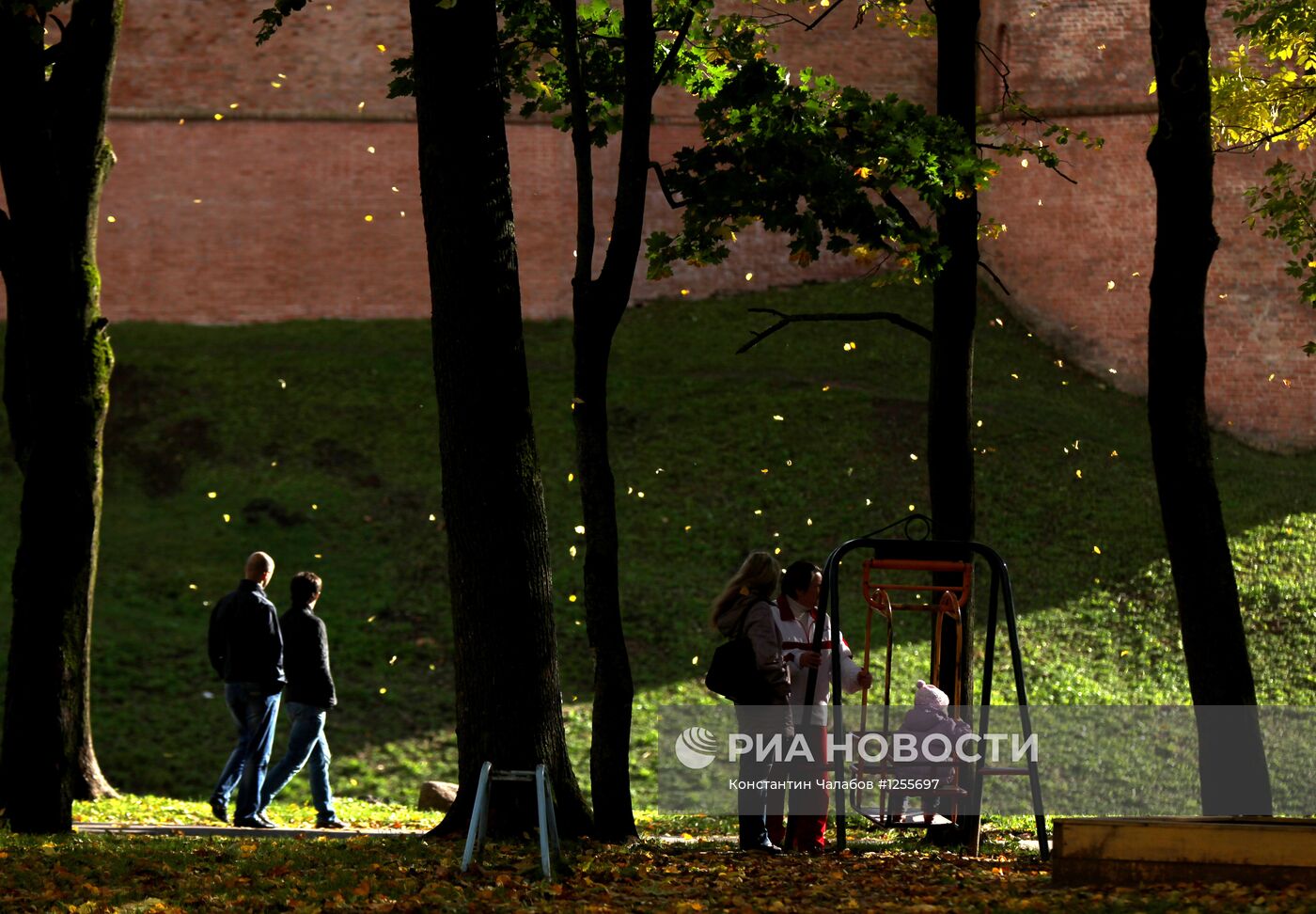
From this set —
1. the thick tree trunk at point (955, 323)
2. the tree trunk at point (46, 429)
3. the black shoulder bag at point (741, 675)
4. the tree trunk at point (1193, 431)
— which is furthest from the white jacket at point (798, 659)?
the tree trunk at point (46, 429)

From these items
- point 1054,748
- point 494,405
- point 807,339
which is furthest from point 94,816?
point 807,339

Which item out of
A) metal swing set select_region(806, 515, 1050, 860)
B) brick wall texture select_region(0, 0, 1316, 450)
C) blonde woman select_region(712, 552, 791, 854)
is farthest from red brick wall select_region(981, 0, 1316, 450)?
blonde woman select_region(712, 552, 791, 854)

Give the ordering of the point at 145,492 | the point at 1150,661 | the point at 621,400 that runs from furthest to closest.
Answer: the point at 621,400 → the point at 145,492 → the point at 1150,661

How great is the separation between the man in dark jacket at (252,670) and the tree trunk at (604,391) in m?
2.45

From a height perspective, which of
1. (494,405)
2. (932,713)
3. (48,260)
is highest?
(48,260)

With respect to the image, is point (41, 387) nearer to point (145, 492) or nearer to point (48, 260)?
point (48, 260)

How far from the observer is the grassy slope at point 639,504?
1636cm

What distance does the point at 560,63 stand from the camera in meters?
10.8

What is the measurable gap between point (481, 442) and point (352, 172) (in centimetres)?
2136

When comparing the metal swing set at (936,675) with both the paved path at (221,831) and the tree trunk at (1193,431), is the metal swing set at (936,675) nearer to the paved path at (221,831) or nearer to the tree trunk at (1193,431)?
the tree trunk at (1193,431)

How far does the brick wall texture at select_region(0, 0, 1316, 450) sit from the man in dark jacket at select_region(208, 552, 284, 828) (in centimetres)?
1689

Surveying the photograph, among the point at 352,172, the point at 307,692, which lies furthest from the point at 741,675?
the point at 352,172

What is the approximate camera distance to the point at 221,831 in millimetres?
9961

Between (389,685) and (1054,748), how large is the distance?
6.24 m
